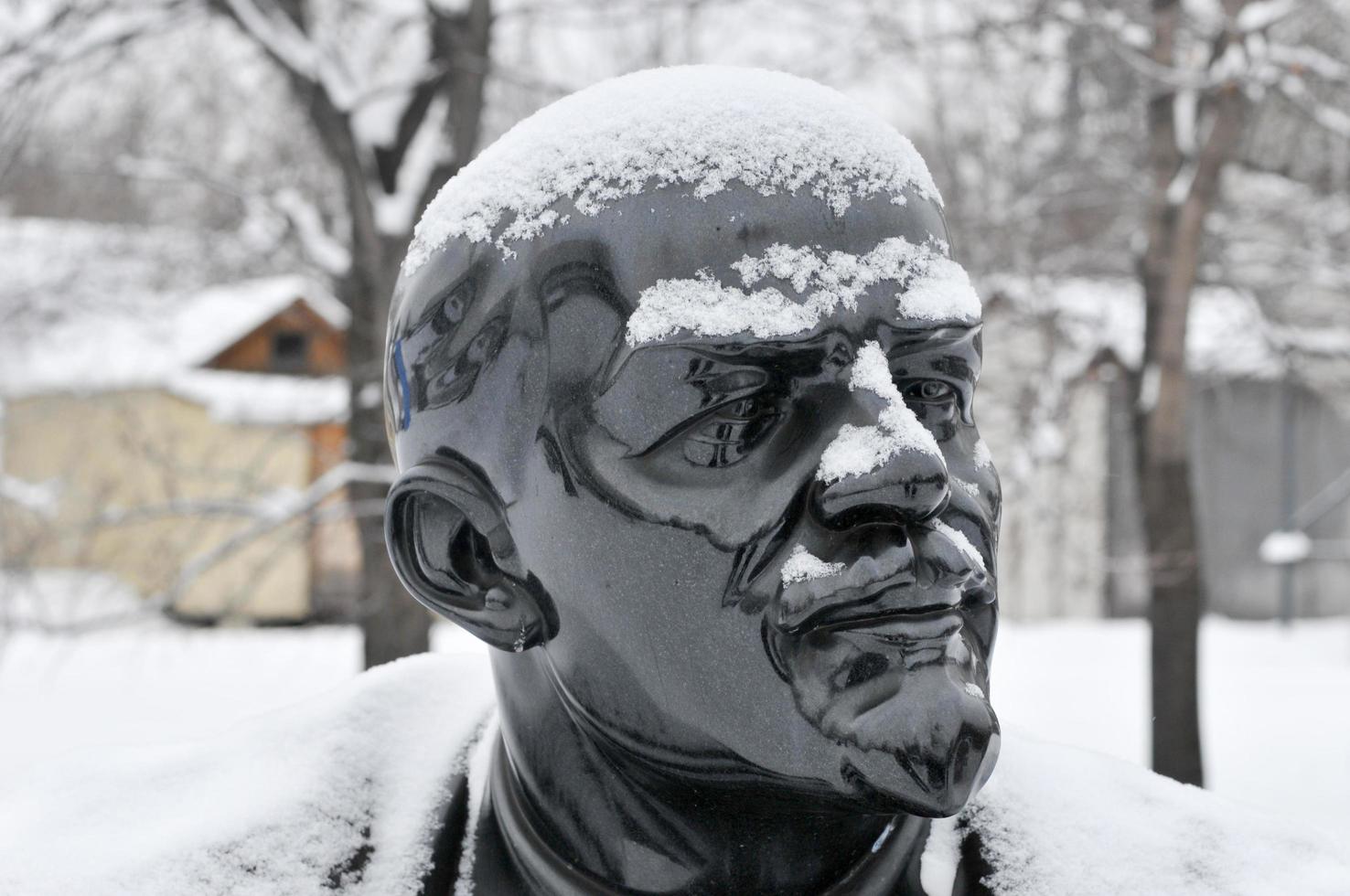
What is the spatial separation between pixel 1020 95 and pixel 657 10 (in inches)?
125

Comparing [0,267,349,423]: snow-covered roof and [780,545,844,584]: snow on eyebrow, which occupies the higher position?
[0,267,349,423]: snow-covered roof

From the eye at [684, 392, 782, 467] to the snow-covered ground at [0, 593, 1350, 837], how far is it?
5808 millimetres

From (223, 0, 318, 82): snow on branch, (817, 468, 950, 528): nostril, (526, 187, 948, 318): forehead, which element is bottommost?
(817, 468, 950, 528): nostril

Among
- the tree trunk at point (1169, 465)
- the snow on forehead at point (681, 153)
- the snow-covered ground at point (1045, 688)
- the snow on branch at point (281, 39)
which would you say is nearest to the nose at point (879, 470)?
the snow on forehead at point (681, 153)

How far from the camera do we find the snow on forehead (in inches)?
52.5

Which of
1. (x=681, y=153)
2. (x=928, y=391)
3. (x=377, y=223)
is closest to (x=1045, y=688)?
(x=377, y=223)

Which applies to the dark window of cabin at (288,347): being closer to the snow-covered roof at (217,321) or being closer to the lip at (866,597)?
the snow-covered roof at (217,321)

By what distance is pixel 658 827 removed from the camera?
54.2 inches

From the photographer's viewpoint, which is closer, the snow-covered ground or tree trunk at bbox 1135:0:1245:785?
tree trunk at bbox 1135:0:1245:785

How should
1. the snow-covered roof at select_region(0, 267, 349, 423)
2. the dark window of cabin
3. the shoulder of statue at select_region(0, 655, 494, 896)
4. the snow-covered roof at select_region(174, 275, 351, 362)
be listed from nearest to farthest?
the shoulder of statue at select_region(0, 655, 494, 896)
the snow-covered roof at select_region(0, 267, 349, 423)
the snow-covered roof at select_region(174, 275, 351, 362)
the dark window of cabin

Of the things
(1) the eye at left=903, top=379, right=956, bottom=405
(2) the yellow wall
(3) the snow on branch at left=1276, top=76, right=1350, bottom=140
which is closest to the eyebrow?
(1) the eye at left=903, top=379, right=956, bottom=405

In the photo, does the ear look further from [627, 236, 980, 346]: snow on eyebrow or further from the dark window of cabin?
the dark window of cabin

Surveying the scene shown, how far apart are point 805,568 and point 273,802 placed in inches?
28.9

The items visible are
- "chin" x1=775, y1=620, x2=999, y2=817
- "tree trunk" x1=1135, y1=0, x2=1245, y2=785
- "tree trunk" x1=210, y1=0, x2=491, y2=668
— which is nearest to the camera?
"chin" x1=775, y1=620, x2=999, y2=817
